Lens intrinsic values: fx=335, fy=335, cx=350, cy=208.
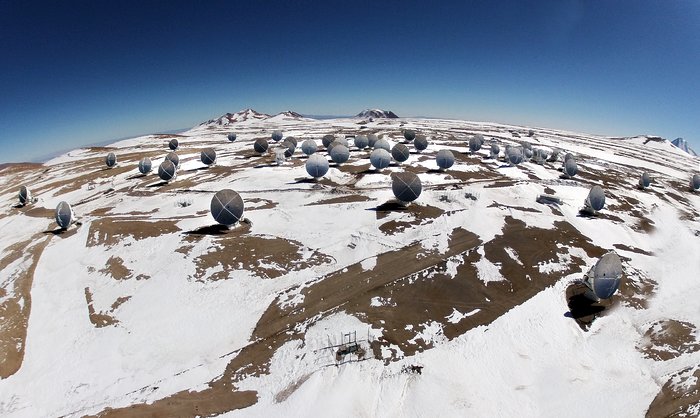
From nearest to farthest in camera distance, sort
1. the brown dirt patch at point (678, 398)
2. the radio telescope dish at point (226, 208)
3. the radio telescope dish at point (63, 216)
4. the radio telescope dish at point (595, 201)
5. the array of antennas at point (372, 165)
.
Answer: the brown dirt patch at point (678, 398) → the radio telescope dish at point (226, 208) → the array of antennas at point (372, 165) → the radio telescope dish at point (63, 216) → the radio telescope dish at point (595, 201)

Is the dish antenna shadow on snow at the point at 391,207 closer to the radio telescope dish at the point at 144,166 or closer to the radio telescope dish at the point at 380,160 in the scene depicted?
the radio telescope dish at the point at 380,160

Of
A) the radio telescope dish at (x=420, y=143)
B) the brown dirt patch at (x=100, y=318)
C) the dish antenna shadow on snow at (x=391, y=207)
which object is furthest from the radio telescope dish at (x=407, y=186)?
the radio telescope dish at (x=420, y=143)

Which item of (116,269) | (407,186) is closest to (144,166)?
(116,269)

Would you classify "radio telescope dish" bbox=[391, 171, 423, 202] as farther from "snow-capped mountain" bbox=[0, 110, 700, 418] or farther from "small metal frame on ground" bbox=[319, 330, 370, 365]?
"small metal frame on ground" bbox=[319, 330, 370, 365]

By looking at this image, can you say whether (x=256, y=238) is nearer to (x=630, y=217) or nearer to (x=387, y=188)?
(x=387, y=188)

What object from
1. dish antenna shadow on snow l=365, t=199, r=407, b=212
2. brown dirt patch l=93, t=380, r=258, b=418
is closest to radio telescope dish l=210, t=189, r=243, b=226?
dish antenna shadow on snow l=365, t=199, r=407, b=212

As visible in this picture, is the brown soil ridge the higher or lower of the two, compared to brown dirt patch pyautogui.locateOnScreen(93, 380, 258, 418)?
higher
